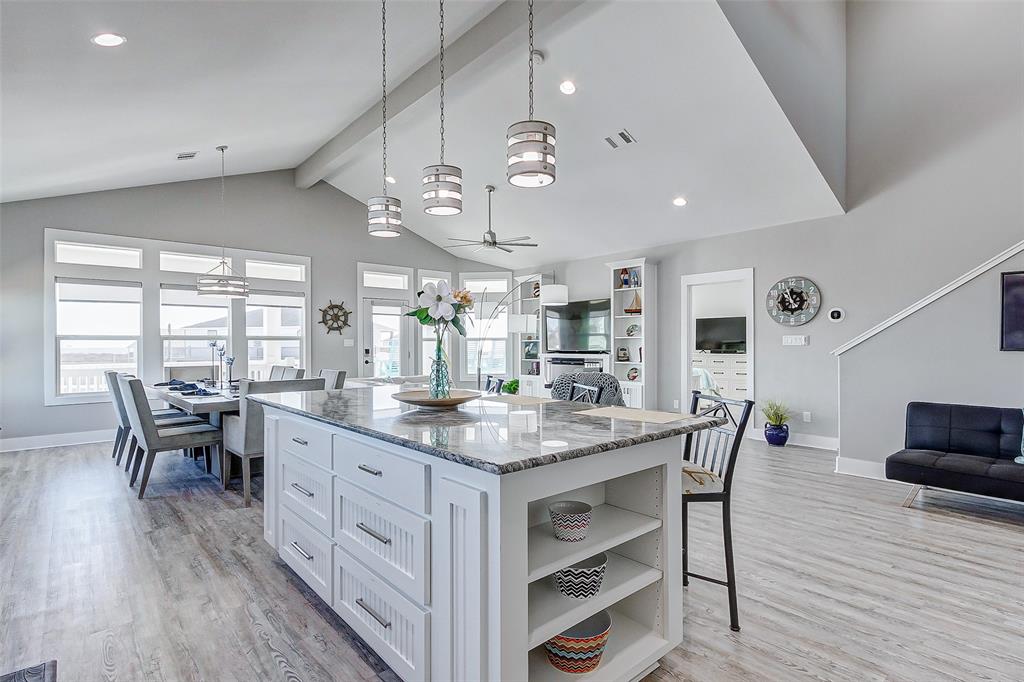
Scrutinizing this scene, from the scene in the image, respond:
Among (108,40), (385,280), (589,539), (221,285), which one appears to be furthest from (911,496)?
(385,280)

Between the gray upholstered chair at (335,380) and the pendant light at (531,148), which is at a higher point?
the pendant light at (531,148)

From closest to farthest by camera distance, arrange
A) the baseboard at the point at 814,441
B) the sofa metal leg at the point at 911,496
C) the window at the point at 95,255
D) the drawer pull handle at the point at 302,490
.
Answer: the drawer pull handle at the point at 302,490 < the sofa metal leg at the point at 911,496 < the baseboard at the point at 814,441 < the window at the point at 95,255

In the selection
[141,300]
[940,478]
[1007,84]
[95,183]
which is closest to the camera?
[940,478]

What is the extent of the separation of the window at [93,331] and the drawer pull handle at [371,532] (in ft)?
19.4

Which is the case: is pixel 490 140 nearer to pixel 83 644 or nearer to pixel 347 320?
pixel 347 320

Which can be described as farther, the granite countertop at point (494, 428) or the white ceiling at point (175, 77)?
the white ceiling at point (175, 77)

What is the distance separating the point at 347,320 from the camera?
8117 millimetres

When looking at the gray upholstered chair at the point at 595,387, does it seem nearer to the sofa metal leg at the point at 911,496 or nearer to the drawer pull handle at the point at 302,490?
the drawer pull handle at the point at 302,490

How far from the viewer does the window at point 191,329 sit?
Answer: 6.45m

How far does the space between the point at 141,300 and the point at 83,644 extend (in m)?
5.40

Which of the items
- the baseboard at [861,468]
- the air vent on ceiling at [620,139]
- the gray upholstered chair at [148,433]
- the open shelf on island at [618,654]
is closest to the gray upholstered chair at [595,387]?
the open shelf on island at [618,654]

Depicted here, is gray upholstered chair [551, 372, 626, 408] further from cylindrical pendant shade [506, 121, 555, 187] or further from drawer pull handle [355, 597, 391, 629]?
drawer pull handle [355, 597, 391, 629]

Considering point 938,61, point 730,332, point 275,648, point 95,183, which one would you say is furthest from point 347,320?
point 938,61

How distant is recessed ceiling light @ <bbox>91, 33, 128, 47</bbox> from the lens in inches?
105
